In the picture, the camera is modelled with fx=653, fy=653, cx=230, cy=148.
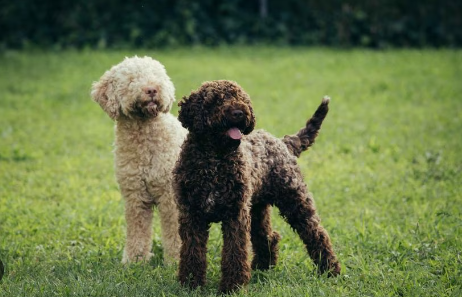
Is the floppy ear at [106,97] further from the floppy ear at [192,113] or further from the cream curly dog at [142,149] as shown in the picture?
the floppy ear at [192,113]

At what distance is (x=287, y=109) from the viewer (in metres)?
12.1

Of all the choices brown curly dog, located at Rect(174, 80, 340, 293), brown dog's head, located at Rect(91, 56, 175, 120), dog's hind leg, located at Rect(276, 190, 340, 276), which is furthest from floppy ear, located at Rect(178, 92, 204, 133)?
dog's hind leg, located at Rect(276, 190, 340, 276)

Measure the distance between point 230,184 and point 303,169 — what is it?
4.19 meters

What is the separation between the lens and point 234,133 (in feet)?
14.8

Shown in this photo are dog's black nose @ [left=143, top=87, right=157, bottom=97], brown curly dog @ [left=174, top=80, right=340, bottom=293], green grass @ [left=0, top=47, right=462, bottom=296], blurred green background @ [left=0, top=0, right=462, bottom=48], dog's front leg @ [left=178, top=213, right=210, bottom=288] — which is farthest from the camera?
blurred green background @ [left=0, top=0, right=462, bottom=48]

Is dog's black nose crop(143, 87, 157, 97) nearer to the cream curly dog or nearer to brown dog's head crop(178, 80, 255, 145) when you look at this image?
the cream curly dog

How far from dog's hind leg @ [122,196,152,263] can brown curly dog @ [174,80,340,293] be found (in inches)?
33.9

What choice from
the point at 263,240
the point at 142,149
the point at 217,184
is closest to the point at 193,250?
the point at 217,184

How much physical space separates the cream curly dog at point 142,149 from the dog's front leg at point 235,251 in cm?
95

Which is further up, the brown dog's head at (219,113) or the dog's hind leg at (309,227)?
the brown dog's head at (219,113)

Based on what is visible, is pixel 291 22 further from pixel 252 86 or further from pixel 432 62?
pixel 252 86

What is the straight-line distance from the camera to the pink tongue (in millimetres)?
4480

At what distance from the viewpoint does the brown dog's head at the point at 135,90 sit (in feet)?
17.8

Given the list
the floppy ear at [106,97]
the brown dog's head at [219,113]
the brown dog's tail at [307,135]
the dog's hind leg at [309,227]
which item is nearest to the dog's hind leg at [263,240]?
the dog's hind leg at [309,227]
